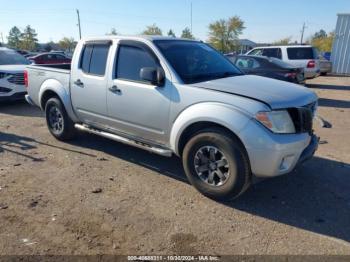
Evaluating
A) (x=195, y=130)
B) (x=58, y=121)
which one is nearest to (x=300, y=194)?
(x=195, y=130)

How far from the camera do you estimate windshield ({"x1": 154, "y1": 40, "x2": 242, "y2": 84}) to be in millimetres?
4387

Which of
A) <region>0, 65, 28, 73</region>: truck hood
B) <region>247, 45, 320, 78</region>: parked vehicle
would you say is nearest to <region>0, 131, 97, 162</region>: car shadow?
<region>0, 65, 28, 73</region>: truck hood

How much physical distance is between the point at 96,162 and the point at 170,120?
174cm

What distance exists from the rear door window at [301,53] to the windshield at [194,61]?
11.4m

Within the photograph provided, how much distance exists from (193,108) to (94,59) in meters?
2.17

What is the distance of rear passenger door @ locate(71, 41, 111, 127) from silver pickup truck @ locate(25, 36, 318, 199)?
17 millimetres

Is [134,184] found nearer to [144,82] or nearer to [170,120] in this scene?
[170,120]

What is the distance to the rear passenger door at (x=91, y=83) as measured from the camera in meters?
5.11

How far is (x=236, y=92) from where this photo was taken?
3.81 m

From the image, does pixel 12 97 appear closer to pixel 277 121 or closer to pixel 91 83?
pixel 91 83

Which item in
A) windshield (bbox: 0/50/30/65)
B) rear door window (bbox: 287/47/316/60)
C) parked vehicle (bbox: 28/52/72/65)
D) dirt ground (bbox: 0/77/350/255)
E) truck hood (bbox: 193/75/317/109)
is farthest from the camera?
parked vehicle (bbox: 28/52/72/65)

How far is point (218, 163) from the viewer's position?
3.95m

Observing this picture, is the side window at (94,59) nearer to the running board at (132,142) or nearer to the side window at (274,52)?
the running board at (132,142)

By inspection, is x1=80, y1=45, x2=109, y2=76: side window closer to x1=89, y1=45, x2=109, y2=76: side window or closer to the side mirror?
x1=89, y1=45, x2=109, y2=76: side window
